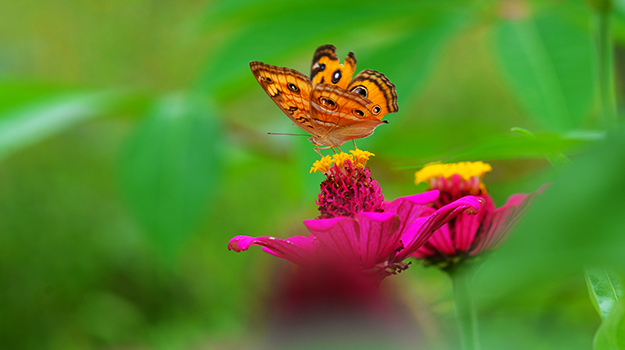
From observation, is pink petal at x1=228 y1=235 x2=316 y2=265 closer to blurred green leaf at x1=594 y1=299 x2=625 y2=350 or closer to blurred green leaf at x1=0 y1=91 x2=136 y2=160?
blurred green leaf at x1=594 y1=299 x2=625 y2=350

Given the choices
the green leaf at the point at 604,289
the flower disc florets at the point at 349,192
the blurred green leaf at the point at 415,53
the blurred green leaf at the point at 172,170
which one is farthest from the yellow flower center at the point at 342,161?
the blurred green leaf at the point at 172,170

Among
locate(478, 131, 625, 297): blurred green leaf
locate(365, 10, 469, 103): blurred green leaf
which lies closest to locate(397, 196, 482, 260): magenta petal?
locate(478, 131, 625, 297): blurred green leaf

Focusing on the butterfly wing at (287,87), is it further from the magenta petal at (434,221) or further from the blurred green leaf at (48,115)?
the blurred green leaf at (48,115)

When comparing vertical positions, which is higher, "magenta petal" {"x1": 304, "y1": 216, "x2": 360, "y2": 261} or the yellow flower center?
the yellow flower center

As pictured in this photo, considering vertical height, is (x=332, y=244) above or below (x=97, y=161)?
below

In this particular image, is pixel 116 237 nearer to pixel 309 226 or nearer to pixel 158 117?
pixel 158 117

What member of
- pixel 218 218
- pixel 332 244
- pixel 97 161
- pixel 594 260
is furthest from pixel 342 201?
pixel 97 161

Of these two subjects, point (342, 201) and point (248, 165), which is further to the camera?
point (248, 165)
